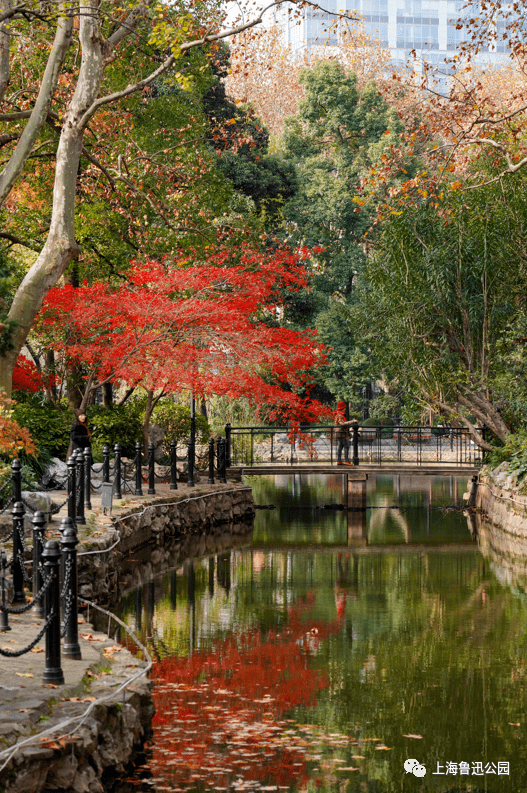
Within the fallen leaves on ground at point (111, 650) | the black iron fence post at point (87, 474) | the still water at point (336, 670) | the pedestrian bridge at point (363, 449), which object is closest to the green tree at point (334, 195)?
the pedestrian bridge at point (363, 449)

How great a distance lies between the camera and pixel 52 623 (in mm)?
6496

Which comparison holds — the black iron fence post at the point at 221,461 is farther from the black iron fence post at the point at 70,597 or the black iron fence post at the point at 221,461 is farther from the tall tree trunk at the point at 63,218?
the black iron fence post at the point at 70,597

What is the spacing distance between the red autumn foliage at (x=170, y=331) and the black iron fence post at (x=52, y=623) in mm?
11550

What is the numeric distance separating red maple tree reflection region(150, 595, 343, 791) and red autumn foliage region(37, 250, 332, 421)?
9300 mm

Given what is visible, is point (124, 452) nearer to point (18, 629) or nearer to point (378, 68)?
point (18, 629)

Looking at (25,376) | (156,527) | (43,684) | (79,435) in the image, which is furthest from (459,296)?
(43,684)

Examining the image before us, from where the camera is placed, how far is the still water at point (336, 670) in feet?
21.1

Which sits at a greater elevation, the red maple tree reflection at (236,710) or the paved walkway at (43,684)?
the paved walkway at (43,684)

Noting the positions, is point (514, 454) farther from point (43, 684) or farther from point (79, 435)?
point (43, 684)

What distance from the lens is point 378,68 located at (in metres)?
43.5

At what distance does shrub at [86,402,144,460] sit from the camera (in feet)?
72.2

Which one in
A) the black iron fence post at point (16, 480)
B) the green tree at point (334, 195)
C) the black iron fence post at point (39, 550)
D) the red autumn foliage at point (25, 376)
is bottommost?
the black iron fence post at point (39, 550)

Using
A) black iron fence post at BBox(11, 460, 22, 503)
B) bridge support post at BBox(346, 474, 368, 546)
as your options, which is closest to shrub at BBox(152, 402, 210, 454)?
bridge support post at BBox(346, 474, 368, 546)

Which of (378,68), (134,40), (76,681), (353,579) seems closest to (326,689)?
(76,681)
